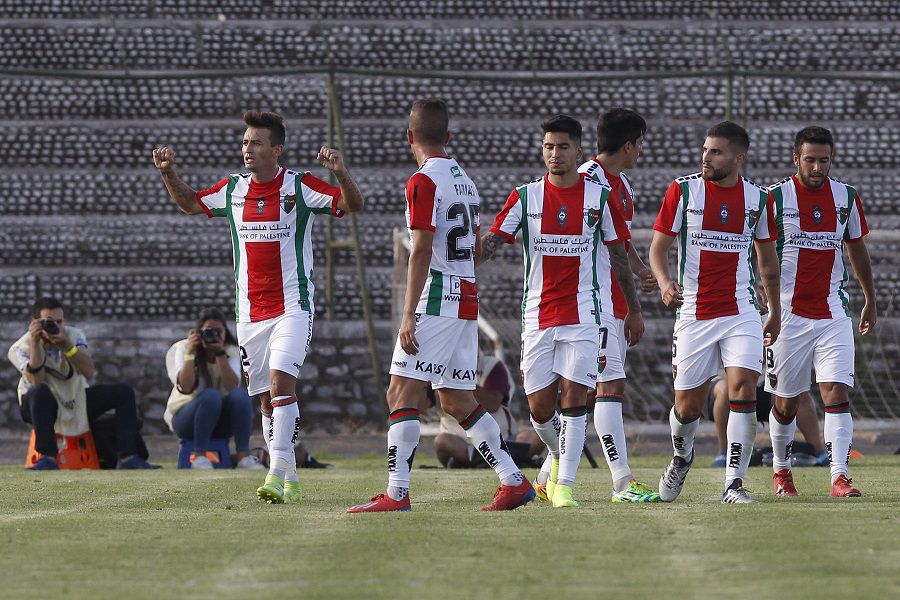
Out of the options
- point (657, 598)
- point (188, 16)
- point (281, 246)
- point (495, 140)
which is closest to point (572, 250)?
point (281, 246)

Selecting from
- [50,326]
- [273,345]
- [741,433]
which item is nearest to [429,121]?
[273,345]

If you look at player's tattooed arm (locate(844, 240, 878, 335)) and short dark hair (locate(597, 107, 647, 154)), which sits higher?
short dark hair (locate(597, 107, 647, 154))

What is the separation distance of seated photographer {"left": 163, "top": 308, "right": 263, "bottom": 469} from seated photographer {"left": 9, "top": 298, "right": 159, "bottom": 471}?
42 centimetres

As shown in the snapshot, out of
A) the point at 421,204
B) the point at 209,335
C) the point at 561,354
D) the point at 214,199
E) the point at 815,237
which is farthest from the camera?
the point at 209,335

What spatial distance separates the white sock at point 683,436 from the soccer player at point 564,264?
55 cm

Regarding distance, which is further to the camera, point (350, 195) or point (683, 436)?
point (350, 195)

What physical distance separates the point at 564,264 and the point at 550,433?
3.98 feet

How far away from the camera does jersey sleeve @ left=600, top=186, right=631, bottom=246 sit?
8.58m

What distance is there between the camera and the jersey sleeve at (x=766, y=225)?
28.9ft

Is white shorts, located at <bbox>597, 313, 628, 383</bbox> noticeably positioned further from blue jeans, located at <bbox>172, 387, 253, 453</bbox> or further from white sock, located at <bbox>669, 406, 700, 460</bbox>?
blue jeans, located at <bbox>172, 387, 253, 453</bbox>

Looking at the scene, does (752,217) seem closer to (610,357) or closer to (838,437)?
(610,357)

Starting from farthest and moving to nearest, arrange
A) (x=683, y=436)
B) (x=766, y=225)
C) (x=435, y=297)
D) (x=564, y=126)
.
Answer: (x=766, y=225), (x=683, y=436), (x=564, y=126), (x=435, y=297)

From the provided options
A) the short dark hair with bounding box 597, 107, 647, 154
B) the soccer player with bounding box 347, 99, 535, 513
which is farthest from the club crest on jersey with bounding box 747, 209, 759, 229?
the soccer player with bounding box 347, 99, 535, 513

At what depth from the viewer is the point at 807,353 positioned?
31.7 feet
